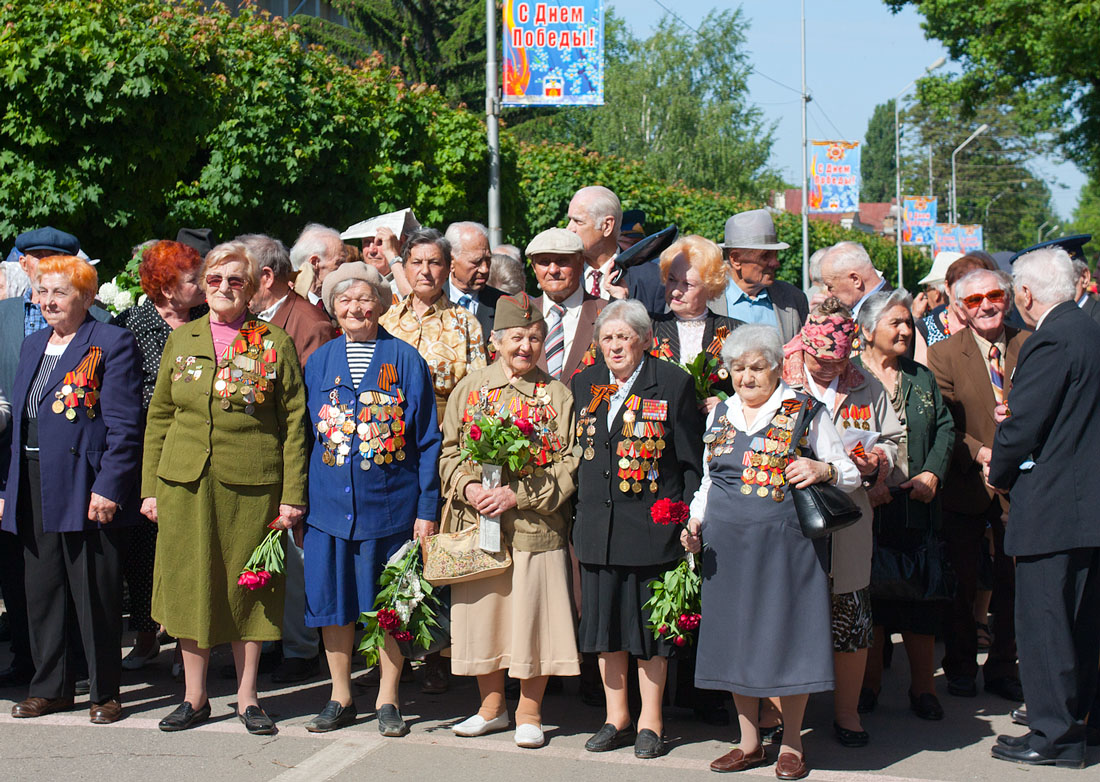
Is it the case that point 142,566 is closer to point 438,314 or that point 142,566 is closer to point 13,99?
point 438,314

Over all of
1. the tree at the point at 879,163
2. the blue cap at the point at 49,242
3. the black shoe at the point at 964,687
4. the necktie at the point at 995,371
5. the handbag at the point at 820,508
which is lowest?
the black shoe at the point at 964,687

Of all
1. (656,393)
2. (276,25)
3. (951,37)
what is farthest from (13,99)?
(951,37)

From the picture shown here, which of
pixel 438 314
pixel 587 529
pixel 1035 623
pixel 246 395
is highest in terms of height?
pixel 438 314

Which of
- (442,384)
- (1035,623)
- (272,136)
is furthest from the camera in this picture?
(272,136)

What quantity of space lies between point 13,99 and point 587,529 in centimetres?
734

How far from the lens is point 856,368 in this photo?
568 cm

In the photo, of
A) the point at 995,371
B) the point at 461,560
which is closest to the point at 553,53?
the point at 995,371

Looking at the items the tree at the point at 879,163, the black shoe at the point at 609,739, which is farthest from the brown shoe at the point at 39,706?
the tree at the point at 879,163

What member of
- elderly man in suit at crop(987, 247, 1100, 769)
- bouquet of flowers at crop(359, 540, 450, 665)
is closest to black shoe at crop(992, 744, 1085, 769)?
elderly man in suit at crop(987, 247, 1100, 769)

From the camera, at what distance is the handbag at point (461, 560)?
542 cm

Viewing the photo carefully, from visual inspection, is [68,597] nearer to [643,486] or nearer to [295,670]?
[295,670]

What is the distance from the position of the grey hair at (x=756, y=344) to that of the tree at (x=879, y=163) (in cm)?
13401

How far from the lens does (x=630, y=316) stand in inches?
213

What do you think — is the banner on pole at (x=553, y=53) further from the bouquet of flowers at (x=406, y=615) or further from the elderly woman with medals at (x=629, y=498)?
the bouquet of flowers at (x=406, y=615)
